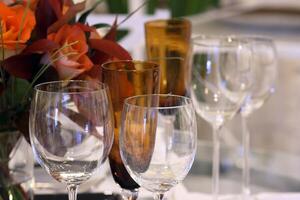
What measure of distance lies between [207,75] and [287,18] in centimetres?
399

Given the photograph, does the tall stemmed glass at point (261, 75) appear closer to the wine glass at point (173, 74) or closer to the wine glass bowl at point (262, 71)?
the wine glass bowl at point (262, 71)

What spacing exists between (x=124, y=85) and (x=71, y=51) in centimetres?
8

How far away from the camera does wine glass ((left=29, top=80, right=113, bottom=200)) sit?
666 mm

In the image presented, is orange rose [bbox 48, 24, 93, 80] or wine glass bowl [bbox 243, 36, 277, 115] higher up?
orange rose [bbox 48, 24, 93, 80]

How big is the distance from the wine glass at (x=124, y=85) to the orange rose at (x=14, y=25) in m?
0.10

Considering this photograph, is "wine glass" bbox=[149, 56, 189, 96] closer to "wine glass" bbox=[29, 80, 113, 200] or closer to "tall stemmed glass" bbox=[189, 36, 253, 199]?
"tall stemmed glass" bbox=[189, 36, 253, 199]

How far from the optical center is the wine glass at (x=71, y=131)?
0.67 metres

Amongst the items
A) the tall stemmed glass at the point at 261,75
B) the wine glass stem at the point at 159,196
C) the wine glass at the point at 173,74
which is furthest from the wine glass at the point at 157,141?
the tall stemmed glass at the point at 261,75

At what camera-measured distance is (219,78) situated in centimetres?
101

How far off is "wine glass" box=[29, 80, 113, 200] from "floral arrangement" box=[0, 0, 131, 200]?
0.08 m

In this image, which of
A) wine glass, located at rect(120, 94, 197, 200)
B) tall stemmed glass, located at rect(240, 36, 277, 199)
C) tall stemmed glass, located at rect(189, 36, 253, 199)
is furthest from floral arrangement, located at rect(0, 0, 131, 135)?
tall stemmed glass, located at rect(240, 36, 277, 199)

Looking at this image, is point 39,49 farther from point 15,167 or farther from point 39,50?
point 15,167

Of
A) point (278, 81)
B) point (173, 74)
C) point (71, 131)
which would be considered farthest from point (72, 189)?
point (278, 81)

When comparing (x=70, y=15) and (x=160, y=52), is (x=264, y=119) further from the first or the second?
(x=70, y=15)
